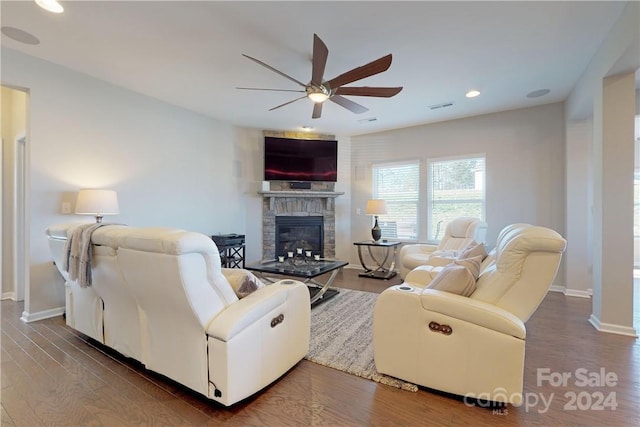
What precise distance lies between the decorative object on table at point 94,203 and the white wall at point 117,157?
0.34m

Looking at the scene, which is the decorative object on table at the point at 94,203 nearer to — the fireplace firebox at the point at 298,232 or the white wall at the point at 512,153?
the fireplace firebox at the point at 298,232

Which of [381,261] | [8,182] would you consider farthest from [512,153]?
[8,182]

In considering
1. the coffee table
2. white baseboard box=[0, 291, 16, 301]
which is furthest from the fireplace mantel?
white baseboard box=[0, 291, 16, 301]

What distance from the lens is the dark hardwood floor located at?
1.59 metres

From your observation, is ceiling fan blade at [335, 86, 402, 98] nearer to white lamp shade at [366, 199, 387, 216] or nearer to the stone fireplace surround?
white lamp shade at [366, 199, 387, 216]

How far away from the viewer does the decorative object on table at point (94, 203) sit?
304cm

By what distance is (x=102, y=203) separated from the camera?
3.12 metres

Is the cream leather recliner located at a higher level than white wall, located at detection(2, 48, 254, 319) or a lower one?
lower

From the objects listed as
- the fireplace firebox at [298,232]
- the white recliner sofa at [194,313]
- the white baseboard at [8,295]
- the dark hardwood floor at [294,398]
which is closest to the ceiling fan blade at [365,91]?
the white recliner sofa at [194,313]

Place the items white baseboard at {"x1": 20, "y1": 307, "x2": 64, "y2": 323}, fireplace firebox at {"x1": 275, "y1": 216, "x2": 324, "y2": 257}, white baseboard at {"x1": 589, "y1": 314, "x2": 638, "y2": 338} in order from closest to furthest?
white baseboard at {"x1": 589, "y1": 314, "x2": 638, "y2": 338} → white baseboard at {"x1": 20, "y1": 307, "x2": 64, "y2": 323} → fireplace firebox at {"x1": 275, "y1": 216, "x2": 324, "y2": 257}

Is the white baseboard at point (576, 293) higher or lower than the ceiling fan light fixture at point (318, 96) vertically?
lower

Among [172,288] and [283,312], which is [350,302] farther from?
[172,288]

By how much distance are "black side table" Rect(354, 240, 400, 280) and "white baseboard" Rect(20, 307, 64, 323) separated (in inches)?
162

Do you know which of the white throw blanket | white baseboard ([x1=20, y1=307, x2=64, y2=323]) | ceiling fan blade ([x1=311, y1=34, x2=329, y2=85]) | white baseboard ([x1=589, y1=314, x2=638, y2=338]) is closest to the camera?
the white throw blanket
